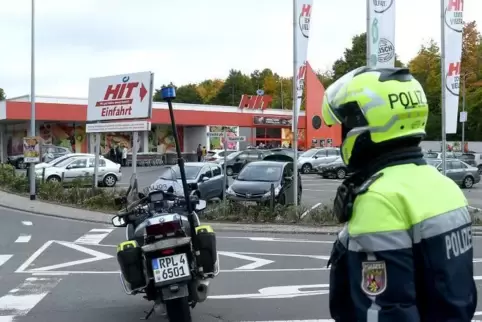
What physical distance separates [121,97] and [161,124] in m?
30.7

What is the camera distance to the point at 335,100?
2.39 metres

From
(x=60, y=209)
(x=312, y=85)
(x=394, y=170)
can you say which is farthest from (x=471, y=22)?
(x=394, y=170)

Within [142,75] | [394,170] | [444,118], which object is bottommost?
[394,170]

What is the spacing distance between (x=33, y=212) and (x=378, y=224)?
17.9 m

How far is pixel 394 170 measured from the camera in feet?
7.11

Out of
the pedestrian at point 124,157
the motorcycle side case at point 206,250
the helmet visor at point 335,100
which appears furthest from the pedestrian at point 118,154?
the helmet visor at point 335,100

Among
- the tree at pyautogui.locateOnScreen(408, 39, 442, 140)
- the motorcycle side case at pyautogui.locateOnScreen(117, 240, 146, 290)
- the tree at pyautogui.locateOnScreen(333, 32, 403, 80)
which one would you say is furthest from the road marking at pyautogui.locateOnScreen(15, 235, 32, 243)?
the tree at pyautogui.locateOnScreen(333, 32, 403, 80)

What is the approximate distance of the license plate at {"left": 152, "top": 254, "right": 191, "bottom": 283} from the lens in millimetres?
5593

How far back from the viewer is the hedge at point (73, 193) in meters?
18.8

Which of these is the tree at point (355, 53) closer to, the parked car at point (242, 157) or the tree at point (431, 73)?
the tree at point (431, 73)

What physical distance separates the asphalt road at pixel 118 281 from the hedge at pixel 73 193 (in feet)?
16.0

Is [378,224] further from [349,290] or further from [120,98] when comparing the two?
[120,98]

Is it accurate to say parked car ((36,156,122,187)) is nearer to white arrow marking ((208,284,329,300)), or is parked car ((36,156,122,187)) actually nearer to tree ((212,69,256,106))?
white arrow marking ((208,284,329,300))

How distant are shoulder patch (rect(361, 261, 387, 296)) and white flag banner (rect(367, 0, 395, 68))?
51.0ft
